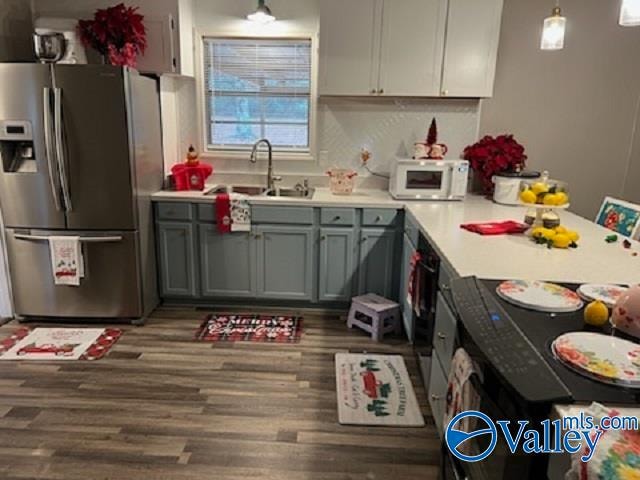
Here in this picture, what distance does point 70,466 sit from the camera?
2.04m

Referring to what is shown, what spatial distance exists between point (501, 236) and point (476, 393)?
1296 millimetres

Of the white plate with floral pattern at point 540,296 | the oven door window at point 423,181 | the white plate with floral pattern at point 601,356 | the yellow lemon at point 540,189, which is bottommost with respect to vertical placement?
the white plate with floral pattern at point 601,356

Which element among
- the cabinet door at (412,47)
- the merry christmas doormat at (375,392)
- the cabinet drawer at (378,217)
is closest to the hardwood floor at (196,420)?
the merry christmas doormat at (375,392)

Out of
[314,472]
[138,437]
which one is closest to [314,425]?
[314,472]

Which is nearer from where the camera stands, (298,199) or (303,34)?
(298,199)

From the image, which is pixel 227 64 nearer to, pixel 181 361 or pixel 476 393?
pixel 181 361

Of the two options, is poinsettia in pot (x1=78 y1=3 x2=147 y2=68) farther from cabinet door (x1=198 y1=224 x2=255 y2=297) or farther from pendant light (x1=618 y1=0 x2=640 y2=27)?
pendant light (x1=618 y1=0 x2=640 y2=27)

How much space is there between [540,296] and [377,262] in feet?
6.59

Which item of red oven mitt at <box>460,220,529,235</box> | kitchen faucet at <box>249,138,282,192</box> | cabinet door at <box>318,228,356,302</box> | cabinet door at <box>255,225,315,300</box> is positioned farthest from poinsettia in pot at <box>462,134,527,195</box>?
kitchen faucet at <box>249,138,282,192</box>

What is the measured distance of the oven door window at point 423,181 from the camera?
347cm

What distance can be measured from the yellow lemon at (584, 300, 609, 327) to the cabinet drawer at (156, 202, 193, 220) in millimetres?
2802

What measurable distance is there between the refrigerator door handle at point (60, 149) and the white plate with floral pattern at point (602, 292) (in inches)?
117

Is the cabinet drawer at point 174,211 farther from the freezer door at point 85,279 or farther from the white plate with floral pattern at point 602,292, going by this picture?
the white plate with floral pattern at point 602,292

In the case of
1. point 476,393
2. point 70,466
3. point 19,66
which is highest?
point 19,66
